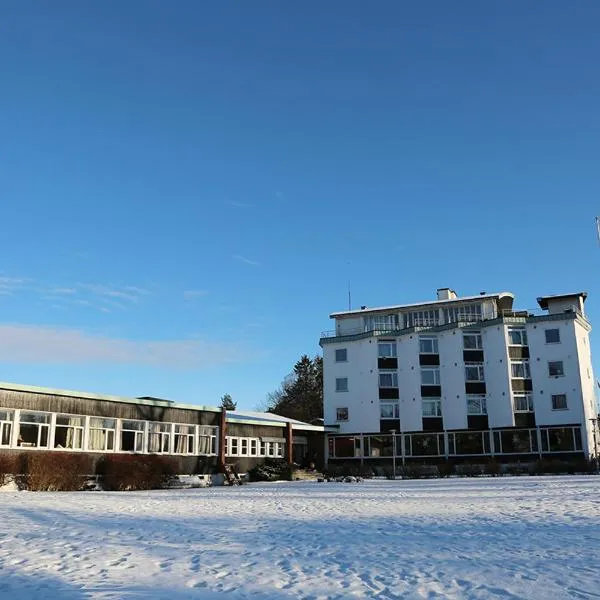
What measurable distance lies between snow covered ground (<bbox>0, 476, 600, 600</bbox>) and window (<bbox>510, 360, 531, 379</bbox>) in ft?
124

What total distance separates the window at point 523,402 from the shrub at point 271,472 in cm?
1985

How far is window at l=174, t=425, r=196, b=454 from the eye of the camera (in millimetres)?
38375

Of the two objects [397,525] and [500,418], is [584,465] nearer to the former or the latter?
[500,418]

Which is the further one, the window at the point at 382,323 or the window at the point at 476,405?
the window at the point at 382,323

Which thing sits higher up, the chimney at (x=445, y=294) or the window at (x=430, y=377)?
the chimney at (x=445, y=294)

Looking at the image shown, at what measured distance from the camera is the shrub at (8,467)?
985 inches

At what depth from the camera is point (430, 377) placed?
55.8m

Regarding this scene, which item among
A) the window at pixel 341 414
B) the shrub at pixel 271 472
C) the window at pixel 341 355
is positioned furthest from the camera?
the window at pixel 341 355

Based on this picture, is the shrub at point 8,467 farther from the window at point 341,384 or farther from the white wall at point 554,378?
the white wall at point 554,378

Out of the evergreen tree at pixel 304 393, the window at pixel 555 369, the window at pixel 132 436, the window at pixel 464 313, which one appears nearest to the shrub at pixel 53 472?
the window at pixel 132 436

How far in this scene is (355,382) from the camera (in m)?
58.0

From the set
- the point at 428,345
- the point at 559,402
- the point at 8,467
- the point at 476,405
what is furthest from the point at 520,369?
the point at 8,467

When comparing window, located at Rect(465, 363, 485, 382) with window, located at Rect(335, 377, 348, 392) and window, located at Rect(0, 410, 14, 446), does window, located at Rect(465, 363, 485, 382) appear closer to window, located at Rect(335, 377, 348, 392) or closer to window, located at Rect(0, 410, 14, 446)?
window, located at Rect(335, 377, 348, 392)

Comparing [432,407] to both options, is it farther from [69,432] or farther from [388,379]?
[69,432]
